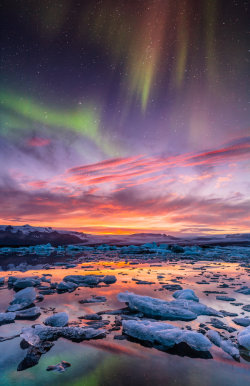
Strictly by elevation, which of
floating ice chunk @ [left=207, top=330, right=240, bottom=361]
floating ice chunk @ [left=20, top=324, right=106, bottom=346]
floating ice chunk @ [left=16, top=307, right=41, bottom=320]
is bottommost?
floating ice chunk @ [left=16, top=307, right=41, bottom=320]

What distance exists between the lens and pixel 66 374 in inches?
61.6

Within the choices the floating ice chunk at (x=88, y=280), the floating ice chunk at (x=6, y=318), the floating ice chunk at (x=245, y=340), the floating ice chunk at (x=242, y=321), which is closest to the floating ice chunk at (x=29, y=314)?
the floating ice chunk at (x=6, y=318)

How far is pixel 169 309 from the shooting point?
111 inches

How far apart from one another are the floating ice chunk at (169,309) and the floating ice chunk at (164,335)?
0.53 metres

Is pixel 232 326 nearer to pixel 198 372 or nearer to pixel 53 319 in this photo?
pixel 198 372

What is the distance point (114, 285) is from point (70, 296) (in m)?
1.30

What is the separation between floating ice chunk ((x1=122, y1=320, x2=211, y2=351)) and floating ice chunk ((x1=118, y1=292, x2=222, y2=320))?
526 millimetres

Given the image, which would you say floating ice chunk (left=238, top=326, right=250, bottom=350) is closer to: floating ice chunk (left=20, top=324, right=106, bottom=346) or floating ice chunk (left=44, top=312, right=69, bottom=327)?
floating ice chunk (left=20, top=324, right=106, bottom=346)

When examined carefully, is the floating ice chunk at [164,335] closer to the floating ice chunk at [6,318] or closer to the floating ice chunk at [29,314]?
the floating ice chunk at [29,314]

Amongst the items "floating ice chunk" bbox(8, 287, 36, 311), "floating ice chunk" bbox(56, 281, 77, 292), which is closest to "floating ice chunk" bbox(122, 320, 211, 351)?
"floating ice chunk" bbox(8, 287, 36, 311)

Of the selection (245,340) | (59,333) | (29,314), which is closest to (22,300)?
(29,314)

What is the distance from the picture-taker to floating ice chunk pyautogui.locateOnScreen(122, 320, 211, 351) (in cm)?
196

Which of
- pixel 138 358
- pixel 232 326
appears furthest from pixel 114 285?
pixel 138 358

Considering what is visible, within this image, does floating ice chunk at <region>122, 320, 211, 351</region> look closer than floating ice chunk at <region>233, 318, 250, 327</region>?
Yes
